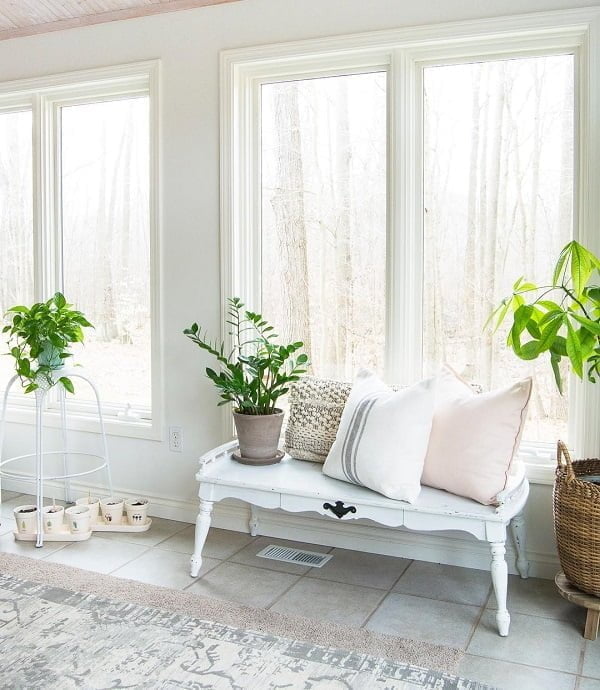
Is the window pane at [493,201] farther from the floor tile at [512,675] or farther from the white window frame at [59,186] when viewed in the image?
the white window frame at [59,186]

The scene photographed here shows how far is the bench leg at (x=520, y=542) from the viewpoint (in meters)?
2.86

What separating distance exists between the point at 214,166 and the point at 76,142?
3.15 feet

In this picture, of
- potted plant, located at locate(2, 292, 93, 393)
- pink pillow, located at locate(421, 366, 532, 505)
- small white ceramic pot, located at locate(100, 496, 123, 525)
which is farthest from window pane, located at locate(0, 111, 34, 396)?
pink pillow, located at locate(421, 366, 532, 505)

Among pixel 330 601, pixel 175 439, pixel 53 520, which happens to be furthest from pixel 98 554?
pixel 330 601

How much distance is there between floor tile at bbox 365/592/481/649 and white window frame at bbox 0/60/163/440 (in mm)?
1504

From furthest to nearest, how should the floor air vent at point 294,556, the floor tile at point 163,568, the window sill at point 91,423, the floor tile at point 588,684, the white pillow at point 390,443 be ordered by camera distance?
the window sill at point 91,423 < the floor air vent at point 294,556 < the floor tile at point 163,568 < the white pillow at point 390,443 < the floor tile at point 588,684

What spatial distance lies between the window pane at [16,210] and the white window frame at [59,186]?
125 mm

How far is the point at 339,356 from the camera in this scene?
334 centimetres

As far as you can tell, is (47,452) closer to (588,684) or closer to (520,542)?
(520,542)

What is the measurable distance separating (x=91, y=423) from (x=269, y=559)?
1.29 meters

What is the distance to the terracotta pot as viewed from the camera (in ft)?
9.90

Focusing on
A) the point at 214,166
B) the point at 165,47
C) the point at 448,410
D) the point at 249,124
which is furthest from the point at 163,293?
the point at 448,410

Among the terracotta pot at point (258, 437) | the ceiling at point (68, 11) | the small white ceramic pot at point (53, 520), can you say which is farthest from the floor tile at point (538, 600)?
the ceiling at point (68, 11)

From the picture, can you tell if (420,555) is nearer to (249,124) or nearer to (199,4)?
(249,124)
